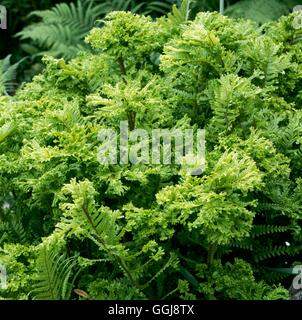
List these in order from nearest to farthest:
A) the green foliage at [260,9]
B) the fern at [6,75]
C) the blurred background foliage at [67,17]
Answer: the fern at [6,75] → the green foliage at [260,9] → the blurred background foliage at [67,17]

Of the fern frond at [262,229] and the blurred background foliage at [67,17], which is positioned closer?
the fern frond at [262,229]

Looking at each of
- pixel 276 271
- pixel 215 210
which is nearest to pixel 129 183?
pixel 215 210

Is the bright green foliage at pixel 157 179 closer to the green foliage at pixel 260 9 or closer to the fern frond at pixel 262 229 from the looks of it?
the fern frond at pixel 262 229

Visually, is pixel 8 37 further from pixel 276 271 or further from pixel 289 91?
pixel 276 271

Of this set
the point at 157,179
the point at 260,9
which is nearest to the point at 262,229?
the point at 157,179

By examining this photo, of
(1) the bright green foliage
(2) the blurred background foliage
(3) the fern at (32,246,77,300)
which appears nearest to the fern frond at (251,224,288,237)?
(1) the bright green foliage

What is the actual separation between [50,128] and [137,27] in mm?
445

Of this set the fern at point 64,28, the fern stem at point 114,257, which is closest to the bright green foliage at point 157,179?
the fern stem at point 114,257

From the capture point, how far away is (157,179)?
1633mm

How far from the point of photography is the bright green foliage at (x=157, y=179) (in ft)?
4.84

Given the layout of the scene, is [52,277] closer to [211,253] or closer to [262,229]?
[211,253]

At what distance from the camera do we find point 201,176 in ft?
5.20

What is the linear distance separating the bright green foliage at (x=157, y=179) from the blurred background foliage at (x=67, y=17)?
2.27 metres

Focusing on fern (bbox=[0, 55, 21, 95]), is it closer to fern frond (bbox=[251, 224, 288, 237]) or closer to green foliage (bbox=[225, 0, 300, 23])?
fern frond (bbox=[251, 224, 288, 237])
